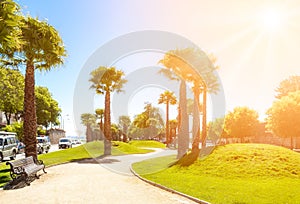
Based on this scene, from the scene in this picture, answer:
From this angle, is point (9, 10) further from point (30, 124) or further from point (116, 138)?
point (116, 138)

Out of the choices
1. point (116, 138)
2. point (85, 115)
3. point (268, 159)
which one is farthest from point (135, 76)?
point (85, 115)

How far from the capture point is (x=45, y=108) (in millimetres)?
70312

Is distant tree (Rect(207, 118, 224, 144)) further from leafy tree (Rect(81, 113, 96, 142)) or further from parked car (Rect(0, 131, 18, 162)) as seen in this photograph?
parked car (Rect(0, 131, 18, 162))

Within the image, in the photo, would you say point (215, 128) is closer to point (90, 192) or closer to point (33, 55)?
point (33, 55)

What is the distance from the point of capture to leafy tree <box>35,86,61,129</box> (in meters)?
68.4

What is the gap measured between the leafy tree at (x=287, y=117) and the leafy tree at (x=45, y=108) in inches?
2003

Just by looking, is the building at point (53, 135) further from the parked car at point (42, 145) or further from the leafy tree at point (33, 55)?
the leafy tree at point (33, 55)

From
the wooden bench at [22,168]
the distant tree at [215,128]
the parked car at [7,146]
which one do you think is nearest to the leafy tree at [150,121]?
the distant tree at [215,128]

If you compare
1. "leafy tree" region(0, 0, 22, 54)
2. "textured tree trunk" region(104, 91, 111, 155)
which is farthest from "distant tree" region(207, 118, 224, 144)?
"leafy tree" region(0, 0, 22, 54)

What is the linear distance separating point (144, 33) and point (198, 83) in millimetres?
7378

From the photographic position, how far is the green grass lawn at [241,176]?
33.1 feet

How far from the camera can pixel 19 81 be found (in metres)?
47.6

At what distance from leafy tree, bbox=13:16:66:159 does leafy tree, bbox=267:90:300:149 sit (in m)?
34.0

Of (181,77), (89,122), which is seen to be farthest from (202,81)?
(89,122)
